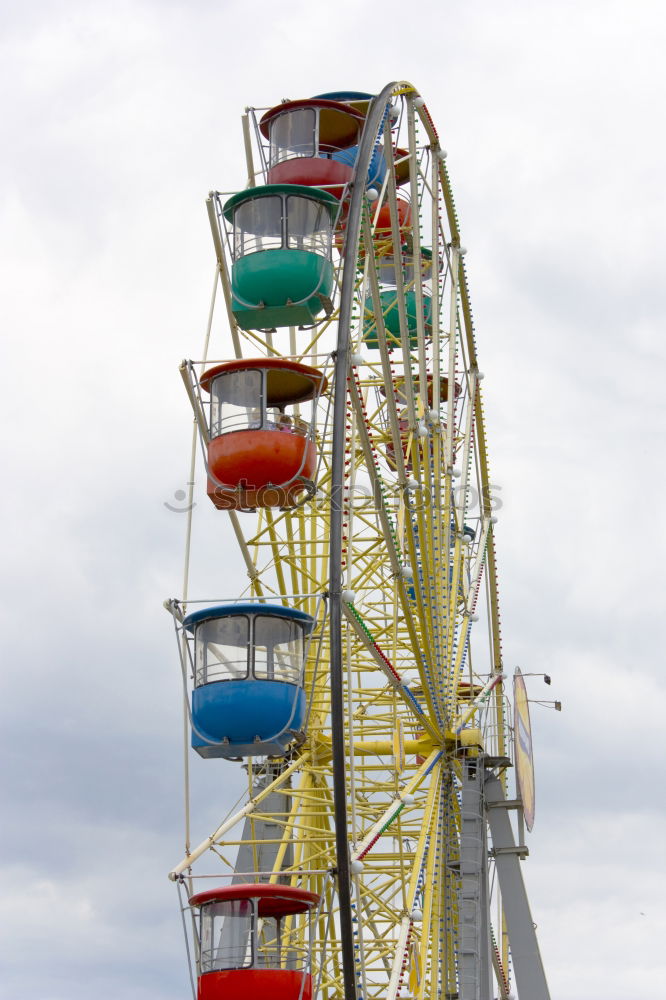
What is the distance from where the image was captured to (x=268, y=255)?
19984 millimetres

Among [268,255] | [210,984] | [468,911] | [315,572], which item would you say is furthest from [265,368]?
[468,911]

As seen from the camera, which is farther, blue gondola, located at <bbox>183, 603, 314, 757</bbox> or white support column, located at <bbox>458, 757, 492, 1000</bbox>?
white support column, located at <bbox>458, 757, 492, 1000</bbox>

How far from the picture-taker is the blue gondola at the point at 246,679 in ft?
56.0

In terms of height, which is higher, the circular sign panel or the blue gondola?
the circular sign panel

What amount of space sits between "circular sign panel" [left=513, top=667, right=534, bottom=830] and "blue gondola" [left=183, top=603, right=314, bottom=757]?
6392 mm

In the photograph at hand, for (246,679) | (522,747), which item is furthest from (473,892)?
(246,679)

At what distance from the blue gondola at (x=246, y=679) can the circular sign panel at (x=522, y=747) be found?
Result: 21.0ft

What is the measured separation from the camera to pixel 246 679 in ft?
56.2

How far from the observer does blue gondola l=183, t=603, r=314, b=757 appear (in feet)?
56.0

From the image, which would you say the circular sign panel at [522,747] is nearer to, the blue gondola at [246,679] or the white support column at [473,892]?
the white support column at [473,892]

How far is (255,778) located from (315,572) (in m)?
3.04

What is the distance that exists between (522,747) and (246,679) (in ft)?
24.8

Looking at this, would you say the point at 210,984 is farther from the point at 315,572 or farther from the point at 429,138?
the point at 429,138

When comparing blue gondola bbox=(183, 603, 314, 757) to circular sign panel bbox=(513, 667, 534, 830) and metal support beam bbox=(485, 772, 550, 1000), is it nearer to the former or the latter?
circular sign panel bbox=(513, 667, 534, 830)
